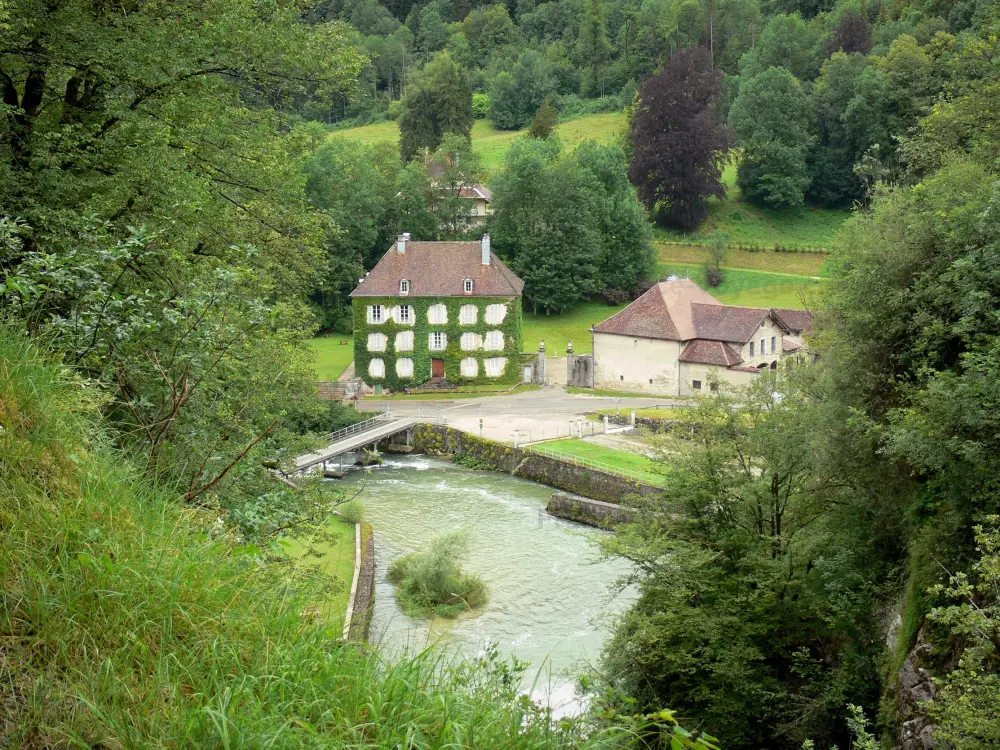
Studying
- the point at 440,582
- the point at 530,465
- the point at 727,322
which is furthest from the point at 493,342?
the point at 440,582

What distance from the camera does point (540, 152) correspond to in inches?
2554

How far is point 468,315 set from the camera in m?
47.2

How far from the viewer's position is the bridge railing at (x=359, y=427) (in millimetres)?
36375

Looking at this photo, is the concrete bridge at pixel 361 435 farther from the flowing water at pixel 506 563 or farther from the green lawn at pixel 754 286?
the green lawn at pixel 754 286

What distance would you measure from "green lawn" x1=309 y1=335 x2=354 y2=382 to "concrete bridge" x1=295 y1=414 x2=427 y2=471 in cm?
768

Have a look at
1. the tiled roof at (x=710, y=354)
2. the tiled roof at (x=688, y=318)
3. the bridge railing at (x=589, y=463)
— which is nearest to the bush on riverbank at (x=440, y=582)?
the bridge railing at (x=589, y=463)

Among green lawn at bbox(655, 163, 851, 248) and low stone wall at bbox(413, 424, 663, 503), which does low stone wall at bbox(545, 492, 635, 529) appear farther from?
green lawn at bbox(655, 163, 851, 248)

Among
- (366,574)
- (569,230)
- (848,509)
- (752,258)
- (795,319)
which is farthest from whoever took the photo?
(752,258)

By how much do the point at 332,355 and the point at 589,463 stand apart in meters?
23.3

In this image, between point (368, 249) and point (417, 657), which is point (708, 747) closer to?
point (417, 657)

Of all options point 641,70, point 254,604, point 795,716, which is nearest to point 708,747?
point 254,604

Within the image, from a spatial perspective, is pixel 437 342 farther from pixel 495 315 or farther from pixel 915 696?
pixel 915 696

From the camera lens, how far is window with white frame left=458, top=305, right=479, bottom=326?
47.1 metres

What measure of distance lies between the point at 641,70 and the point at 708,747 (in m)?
96.9
